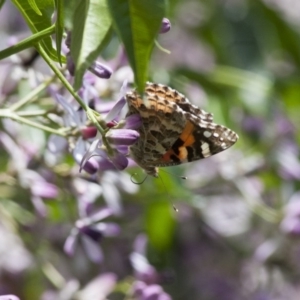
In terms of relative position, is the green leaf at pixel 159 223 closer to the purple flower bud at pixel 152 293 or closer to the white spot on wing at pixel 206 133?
the purple flower bud at pixel 152 293

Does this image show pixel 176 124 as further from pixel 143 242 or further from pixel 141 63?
pixel 143 242

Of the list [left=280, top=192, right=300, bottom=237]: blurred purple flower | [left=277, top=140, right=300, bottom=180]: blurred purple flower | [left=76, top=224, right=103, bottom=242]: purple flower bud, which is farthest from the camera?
[left=277, top=140, right=300, bottom=180]: blurred purple flower

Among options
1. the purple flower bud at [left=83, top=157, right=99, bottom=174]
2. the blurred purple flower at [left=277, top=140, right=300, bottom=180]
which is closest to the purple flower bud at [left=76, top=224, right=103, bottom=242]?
the purple flower bud at [left=83, top=157, right=99, bottom=174]

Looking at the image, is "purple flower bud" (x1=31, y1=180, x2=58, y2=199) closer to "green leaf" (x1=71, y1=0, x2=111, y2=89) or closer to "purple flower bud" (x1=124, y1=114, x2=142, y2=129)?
"purple flower bud" (x1=124, y1=114, x2=142, y2=129)

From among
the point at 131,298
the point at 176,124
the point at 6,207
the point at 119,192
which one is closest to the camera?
the point at 176,124

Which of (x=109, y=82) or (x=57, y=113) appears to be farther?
(x=109, y=82)

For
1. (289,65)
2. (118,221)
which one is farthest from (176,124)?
(289,65)

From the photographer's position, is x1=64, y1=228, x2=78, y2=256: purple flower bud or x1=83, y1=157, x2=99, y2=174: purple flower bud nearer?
x1=83, y1=157, x2=99, y2=174: purple flower bud
